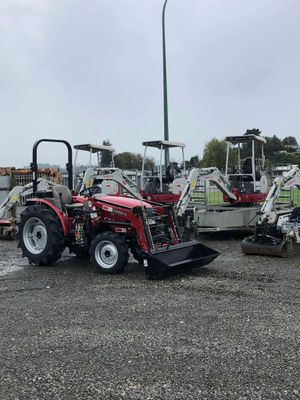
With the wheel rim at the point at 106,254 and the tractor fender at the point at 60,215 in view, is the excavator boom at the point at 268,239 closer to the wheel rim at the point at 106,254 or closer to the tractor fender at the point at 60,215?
the wheel rim at the point at 106,254

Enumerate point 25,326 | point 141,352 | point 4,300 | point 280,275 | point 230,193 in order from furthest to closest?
point 230,193 → point 280,275 → point 4,300 → point 25,326 → point 141,352

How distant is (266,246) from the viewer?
9.55m

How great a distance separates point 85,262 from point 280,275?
363 cm

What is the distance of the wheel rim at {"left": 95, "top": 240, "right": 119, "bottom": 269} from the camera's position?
25.8ft

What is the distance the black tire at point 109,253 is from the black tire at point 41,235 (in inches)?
35.0

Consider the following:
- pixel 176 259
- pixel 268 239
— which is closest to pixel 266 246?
pixel 268 239

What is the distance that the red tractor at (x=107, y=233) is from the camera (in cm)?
769

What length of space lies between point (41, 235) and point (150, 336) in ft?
15.3

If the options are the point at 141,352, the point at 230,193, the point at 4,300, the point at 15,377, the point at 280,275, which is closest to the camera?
the point at 15,377

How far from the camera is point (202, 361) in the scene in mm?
4254

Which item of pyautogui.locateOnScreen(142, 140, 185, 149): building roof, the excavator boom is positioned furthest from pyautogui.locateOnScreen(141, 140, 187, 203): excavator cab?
the excavator boom

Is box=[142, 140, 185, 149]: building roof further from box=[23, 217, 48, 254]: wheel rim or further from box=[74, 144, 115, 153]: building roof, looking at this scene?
box=[23, 217, 48, 254]: wheel rim

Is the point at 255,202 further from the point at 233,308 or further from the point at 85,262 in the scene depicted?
the point at 233,308

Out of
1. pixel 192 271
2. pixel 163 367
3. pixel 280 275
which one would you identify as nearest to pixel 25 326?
pixel 163 367
